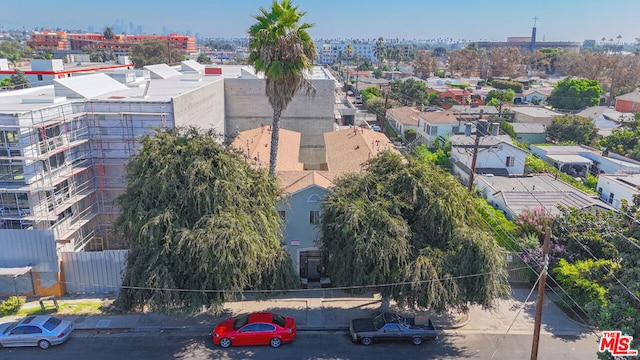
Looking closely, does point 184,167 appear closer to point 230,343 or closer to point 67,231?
point 230,343

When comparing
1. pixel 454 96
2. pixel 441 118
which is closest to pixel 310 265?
pixel 441 118

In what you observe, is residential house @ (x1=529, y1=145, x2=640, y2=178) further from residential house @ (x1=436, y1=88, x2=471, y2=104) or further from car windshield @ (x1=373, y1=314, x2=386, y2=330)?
residential house @ (x1=436, y1=88, x2=471, y2=104)

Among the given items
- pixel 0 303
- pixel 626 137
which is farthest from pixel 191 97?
pixel 626 137

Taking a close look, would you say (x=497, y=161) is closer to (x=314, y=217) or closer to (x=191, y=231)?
(x=314, y=217)

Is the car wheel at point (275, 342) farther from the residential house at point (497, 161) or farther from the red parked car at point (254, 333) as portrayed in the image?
the residential house at point (497, 161)

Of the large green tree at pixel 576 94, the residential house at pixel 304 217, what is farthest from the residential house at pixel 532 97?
the residential house at pixel 304 217
